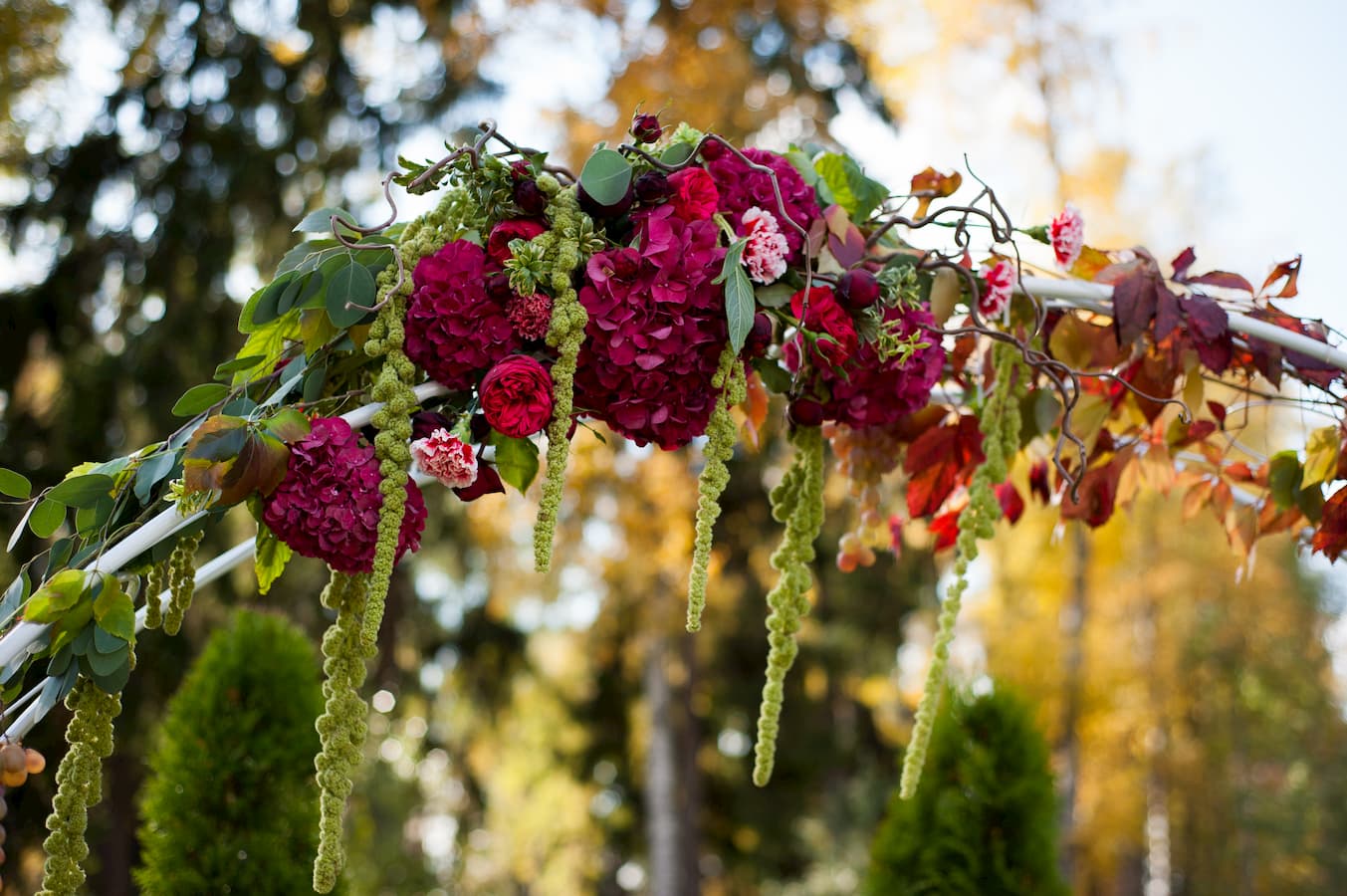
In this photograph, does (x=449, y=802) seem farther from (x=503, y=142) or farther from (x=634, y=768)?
(x=503, y=142)

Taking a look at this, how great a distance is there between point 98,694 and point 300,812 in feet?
4.17

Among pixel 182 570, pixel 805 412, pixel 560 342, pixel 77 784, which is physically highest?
pixel 805 412

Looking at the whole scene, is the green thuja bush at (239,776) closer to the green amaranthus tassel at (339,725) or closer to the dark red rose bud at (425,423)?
the green amaranthus tassel at (339,725)

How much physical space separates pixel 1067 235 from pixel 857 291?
1.55 ft

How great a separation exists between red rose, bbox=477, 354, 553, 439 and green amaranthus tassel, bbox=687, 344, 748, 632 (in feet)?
0.72

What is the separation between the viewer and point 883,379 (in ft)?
5.17

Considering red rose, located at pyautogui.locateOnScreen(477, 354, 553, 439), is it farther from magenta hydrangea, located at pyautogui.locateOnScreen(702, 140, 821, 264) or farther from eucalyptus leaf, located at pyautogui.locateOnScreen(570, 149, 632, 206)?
magenta hydrangea, located at pyautogui.locateOnScreen(702, 140, 821, 264)

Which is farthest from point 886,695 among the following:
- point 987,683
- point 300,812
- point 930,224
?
point 930,224

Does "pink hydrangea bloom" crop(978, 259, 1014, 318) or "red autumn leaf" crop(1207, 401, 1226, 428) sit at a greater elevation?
"red autumn leaf" crop(1207, 401, 1226, 428)

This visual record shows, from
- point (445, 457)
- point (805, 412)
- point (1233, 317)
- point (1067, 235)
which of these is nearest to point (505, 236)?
point (445, 457)

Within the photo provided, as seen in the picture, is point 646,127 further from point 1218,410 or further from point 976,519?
point 1218,410

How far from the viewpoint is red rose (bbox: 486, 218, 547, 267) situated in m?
1.42

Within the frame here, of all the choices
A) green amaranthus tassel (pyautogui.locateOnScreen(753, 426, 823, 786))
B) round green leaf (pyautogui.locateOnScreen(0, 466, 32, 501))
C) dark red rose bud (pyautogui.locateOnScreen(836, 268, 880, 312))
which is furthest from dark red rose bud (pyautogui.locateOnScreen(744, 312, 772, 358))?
round green leaf (pyautogui.locateOnScreen(0, 466, 32, 501))

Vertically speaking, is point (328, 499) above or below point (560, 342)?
below
